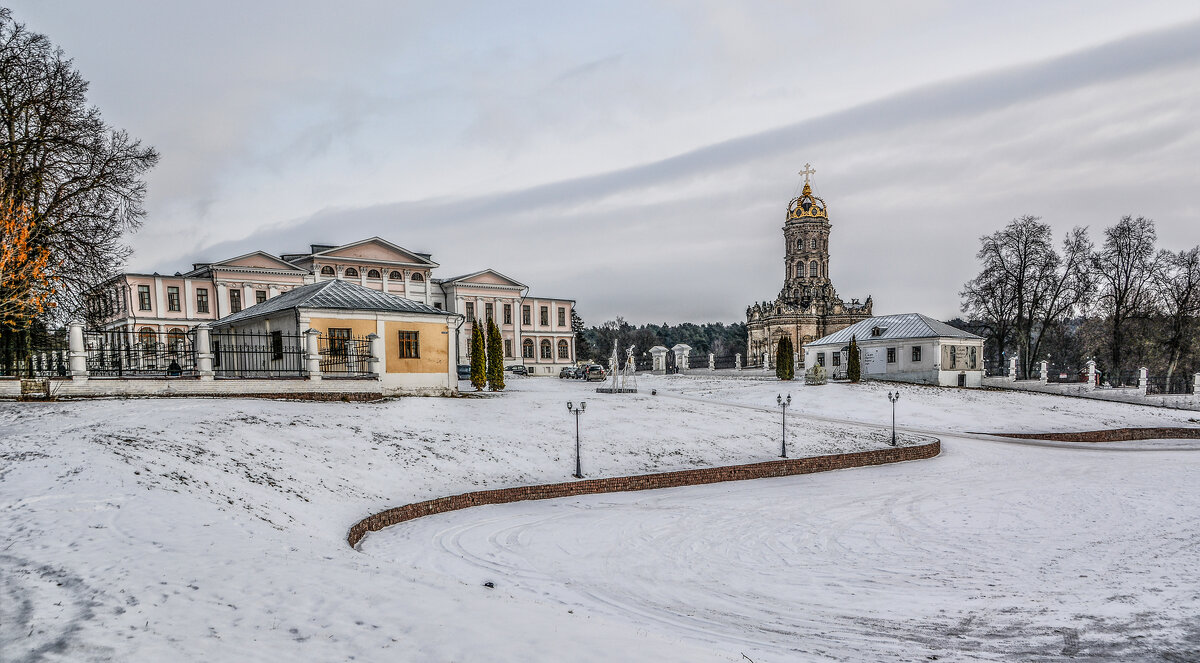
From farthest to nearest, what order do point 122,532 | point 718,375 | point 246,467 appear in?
point 718,375 < point 246,467 < point 122,532

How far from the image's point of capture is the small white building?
4509 centimetres

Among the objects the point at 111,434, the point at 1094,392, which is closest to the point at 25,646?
the point at 111,434

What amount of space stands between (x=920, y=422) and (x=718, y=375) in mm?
26222

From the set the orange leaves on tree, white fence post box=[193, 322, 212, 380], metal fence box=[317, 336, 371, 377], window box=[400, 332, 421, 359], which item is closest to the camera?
the orange leaves on tree

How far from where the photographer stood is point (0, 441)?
11664 millimetres

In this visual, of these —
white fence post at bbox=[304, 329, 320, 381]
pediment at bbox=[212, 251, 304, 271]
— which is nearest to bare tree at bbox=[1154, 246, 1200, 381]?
white fence post at bbox=[304, 329, 320, 381]

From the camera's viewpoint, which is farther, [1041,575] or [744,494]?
[744,494]

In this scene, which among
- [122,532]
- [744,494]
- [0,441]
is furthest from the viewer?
[744,494]

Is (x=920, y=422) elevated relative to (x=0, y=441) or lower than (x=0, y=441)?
lower

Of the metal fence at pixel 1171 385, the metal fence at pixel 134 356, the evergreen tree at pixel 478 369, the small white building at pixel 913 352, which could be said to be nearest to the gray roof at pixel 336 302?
the metal fence at pixel 134 356

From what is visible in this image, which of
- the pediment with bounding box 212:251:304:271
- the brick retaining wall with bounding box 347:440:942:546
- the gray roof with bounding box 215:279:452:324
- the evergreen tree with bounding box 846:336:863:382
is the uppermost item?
the pediment with bounding box 212:251:304:271

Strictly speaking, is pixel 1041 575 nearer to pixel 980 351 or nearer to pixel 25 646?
pixel 25 646

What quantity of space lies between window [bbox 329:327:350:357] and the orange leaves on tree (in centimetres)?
781

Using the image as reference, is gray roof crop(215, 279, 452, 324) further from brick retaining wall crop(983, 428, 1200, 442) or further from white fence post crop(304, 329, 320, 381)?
brick retaining wall crop(983, 428, 1200, 442)
